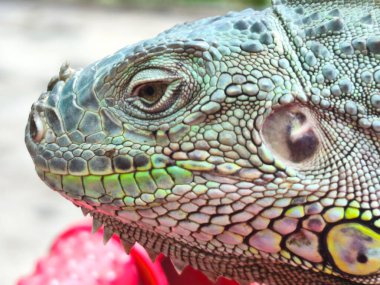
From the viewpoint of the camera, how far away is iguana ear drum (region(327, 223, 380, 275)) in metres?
1.63

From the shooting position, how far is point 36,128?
1.76 meters

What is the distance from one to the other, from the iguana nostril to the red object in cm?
69

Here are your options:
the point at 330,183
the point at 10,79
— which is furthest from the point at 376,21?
the point at 10,79

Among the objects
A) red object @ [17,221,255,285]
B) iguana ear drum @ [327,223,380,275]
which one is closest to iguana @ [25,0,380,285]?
iguana ear drum @ [327,223,380,275]

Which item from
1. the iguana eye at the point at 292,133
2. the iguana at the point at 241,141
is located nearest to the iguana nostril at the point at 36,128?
the iguana at the point at 241,141

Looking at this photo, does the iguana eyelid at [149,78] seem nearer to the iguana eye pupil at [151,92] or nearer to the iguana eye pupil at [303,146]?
the iguana eye pupil at [151,92]

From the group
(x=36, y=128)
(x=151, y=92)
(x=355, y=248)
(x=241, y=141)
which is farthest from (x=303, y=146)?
(x=36, y=128)

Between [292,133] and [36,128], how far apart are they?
613 millimetres

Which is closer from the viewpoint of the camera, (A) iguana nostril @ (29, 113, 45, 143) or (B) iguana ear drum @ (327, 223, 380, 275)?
(B) iguana ear drum @ (327, 223, 380, 275)

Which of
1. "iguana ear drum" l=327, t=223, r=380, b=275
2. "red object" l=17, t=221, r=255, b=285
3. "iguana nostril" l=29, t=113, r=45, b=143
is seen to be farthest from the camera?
"red object" l=17, t=221, r=255, b=285

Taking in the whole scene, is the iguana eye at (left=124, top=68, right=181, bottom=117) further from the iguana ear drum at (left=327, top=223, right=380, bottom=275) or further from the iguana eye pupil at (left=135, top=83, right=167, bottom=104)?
the iguana ear drum at (left=327, top=223, right=380, bottom=275)

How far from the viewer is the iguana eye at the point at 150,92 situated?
171 cm

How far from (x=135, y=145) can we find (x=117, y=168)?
68mm

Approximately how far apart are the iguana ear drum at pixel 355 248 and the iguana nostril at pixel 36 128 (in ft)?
2.36
